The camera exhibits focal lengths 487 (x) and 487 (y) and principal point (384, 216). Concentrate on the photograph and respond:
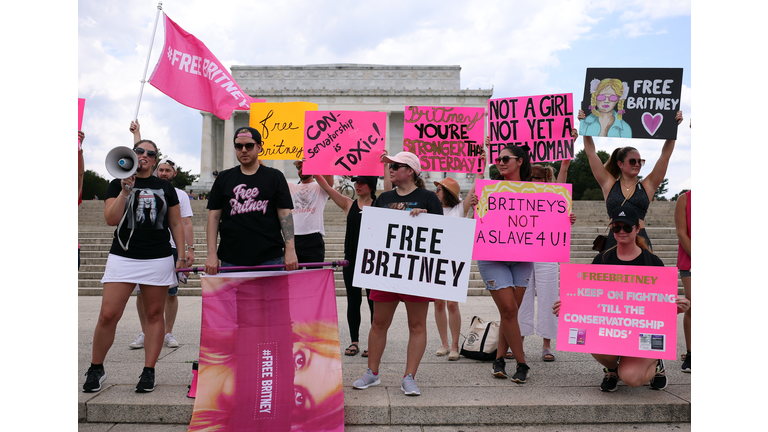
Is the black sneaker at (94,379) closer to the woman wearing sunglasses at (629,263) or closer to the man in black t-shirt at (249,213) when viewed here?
the man in black t-shirt at (249,213)

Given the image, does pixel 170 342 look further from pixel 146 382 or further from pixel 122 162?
pixel 122 162

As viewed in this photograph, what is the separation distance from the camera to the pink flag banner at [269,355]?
3.34 metres

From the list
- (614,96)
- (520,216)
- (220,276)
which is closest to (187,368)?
(220,276)

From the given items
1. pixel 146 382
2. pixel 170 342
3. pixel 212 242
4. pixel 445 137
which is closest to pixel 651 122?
Result: pixel 445 137

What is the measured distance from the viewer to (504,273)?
4.21 meters

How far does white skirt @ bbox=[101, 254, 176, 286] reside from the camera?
3775 millimetres

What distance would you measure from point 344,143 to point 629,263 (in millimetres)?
2923

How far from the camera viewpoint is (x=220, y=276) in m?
3.62

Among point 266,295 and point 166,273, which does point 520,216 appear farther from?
point 166,273

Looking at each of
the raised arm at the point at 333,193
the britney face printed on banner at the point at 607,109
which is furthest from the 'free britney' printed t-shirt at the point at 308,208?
the britney face printed on banner at the point at 607,109

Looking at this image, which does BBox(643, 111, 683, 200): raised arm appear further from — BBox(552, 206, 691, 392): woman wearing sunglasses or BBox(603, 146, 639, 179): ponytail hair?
BBox(552, 206, 691, 392): woman wearing sunglasses

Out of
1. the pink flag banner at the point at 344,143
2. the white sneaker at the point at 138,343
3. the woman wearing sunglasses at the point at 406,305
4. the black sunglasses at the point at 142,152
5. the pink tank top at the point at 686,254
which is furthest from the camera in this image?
the white sneaker at the point at 138,343

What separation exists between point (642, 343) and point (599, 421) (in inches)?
26.4

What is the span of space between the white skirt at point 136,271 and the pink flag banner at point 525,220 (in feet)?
8.58
